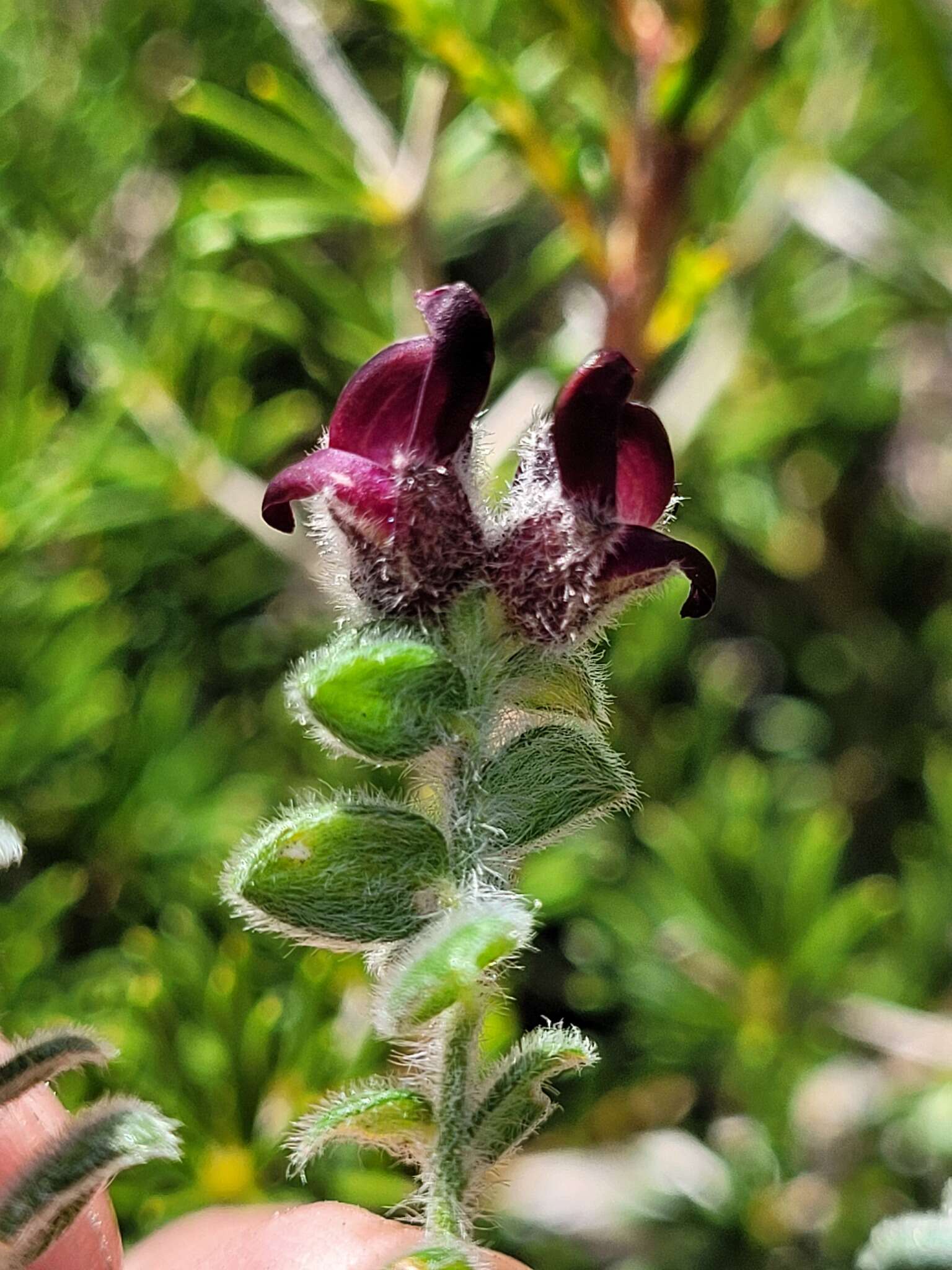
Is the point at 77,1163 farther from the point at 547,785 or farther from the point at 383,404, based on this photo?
the point at 383,404

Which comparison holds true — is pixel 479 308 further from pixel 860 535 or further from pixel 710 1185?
pixel 860 535

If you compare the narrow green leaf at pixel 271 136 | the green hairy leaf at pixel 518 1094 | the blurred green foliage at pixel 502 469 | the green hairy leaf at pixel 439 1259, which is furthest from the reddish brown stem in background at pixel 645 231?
the green hairy leaf at pixel 439 1259

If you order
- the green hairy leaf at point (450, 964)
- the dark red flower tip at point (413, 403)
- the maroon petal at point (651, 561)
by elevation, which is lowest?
the green hairy leaf at point (450, 964)

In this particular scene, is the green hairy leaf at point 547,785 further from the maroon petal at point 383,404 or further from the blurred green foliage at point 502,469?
the blurred green foliage at point 502,469

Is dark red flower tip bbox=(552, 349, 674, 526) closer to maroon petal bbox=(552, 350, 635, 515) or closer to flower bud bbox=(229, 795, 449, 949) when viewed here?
maroon petal bbox=(552, 350, 635, 515)

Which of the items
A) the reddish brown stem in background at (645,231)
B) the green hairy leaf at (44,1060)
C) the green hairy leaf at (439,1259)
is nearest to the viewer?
the green hairy leaf at (439,1259)

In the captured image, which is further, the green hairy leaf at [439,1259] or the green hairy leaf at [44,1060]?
the green hairy leaf at [44,1060]

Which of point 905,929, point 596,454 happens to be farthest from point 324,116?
point 905,929
